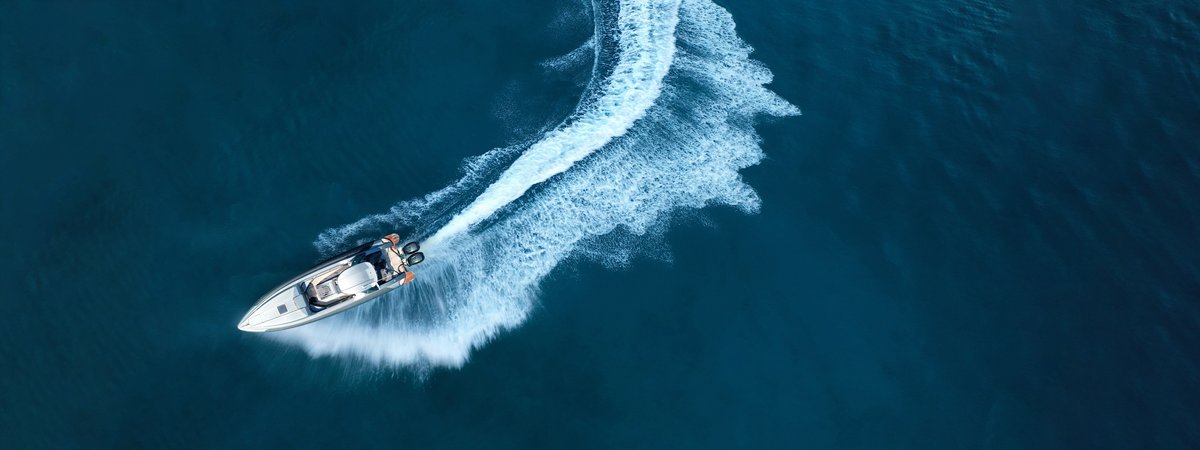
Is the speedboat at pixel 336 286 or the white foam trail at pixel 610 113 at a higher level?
the white foam trail at pixel 610 113

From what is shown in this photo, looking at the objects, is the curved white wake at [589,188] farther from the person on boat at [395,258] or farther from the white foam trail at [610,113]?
the person on boat at [395,258]

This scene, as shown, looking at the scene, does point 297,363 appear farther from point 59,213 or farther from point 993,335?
point 993,335

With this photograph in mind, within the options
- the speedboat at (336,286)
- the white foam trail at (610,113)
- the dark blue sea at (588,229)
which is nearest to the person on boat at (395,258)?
the speedboat at (336,286)

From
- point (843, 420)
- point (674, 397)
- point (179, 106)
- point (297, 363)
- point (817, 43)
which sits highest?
point (179, 106)

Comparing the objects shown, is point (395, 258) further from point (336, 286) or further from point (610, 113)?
point (610, 113)

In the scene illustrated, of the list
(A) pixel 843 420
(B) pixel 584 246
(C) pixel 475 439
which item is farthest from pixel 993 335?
(C) pixel 475 439

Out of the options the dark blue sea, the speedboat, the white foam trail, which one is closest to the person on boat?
the speedboat

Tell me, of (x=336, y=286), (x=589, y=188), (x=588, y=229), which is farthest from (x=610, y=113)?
(x=336, y=286)
